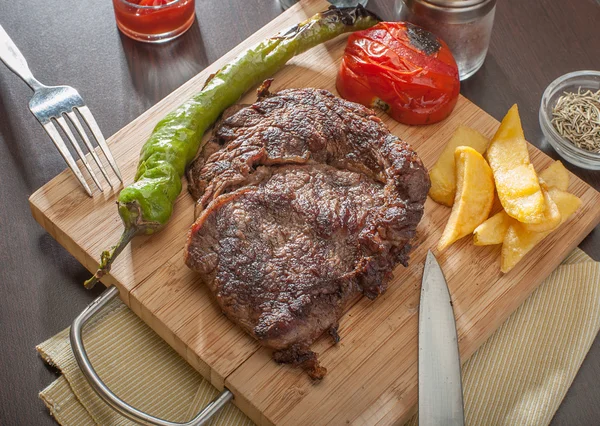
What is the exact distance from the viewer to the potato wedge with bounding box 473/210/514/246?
13.2ft

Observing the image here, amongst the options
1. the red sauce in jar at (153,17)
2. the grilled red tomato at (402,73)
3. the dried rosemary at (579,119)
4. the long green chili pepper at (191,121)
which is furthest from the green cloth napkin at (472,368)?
the red sauce in jar at (153,17)

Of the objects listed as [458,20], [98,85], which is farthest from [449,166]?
[98,85]

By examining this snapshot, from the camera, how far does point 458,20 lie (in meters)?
4.64

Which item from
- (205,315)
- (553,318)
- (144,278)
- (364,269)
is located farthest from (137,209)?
(553,318)

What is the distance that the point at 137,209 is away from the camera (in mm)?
3875

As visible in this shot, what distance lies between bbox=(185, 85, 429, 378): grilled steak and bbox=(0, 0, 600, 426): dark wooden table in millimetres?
969

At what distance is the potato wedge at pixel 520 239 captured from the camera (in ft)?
13.2

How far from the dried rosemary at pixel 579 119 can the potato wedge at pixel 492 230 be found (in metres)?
0.96

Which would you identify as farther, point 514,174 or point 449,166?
point 449,166

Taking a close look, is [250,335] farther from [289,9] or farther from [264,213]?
[289,9]

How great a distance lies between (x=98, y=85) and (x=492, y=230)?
2.70 metres

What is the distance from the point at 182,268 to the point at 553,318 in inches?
79.5

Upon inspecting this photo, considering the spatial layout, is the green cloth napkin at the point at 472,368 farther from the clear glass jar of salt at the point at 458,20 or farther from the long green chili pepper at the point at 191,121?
the clear glass jar of salt at the point at 458,20

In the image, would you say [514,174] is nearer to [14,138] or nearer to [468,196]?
[468,196]
